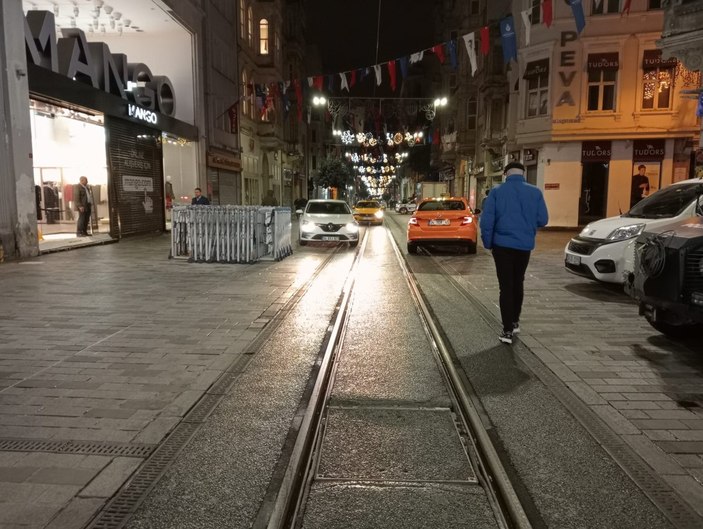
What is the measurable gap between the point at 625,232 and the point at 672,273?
3902mm

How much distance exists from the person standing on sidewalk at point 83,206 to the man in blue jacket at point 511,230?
14906 mm

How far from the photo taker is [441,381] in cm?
490

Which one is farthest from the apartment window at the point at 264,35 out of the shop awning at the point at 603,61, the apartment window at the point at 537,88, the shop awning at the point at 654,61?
the shop awning at the point at 654,61

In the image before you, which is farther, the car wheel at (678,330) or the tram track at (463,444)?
the car wheel at (678,330)

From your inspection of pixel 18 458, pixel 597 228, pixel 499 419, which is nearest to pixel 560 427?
pixel 499 419

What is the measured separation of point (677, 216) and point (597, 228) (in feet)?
4.01

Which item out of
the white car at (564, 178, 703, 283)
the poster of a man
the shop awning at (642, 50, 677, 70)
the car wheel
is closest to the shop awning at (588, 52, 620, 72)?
the shop awning at (642, 50, 677, 70)

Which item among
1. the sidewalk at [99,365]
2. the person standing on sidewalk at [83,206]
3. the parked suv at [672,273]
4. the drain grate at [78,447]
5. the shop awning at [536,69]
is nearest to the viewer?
the sidewalk at [99,365]

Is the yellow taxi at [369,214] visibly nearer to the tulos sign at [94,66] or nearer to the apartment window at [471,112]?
the apartment window at [471,112]

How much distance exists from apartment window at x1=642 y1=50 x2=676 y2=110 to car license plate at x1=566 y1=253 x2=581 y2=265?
1772cm

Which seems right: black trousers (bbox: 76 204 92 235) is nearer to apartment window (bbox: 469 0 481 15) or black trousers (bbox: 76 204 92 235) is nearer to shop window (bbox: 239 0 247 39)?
shop window (bbox: 239 0 247 39)

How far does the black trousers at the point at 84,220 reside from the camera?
17.9 meters

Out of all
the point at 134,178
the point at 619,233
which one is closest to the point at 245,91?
the point at 134,178

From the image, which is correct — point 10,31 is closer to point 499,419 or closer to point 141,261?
point 141,261
